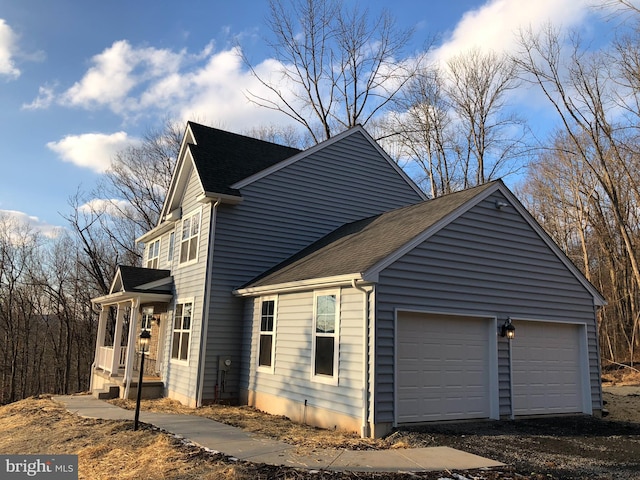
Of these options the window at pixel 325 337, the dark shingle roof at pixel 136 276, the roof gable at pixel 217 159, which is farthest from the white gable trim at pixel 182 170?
A: the window at pixel 325 337

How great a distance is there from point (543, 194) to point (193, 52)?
24.7 m

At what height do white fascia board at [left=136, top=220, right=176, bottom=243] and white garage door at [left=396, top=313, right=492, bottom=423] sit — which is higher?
white fascia board at [left=136, top=220, right=176, bottom=243]

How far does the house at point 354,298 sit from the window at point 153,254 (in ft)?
9.68

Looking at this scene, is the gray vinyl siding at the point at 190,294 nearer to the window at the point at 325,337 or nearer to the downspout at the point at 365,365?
the window at the point at 325,337

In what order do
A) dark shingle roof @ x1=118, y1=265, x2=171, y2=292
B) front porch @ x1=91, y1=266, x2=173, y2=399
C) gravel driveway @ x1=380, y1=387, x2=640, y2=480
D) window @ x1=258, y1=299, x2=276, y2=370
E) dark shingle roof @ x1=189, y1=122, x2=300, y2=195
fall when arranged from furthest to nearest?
dark shingle roof @ x1=118, y1=265, x2=171, y2=292 → front porch @ x1=91, y1=266, x2=173, y2=399 → dark shingle roof @ x1=189, y1=122, x2=300, y2=195 → window @ x1=258, y1=299, x2=276, y2=370 → gravel driveway @ x1=380, y1=387, x2=640, y2=480

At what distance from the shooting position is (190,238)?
14.1 meters

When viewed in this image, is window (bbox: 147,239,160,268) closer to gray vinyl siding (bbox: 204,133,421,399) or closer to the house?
the house

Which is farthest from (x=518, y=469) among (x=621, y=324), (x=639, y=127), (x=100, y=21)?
(x=621, y=324)

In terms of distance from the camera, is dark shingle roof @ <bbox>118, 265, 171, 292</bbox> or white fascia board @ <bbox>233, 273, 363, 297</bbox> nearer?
white fascia board @ <bbox>233, 273, 363, 297</bbox>

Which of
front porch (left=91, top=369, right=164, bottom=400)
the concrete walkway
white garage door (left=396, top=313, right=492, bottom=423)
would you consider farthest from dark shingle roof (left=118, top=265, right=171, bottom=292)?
white garage door (left=396, top=313, right=492, bottom=423)

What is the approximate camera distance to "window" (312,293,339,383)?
891cm

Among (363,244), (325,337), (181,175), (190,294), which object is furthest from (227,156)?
(325,337)

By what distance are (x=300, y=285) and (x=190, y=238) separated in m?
5.56

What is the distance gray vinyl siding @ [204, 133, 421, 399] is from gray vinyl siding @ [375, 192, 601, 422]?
17.7 ft
